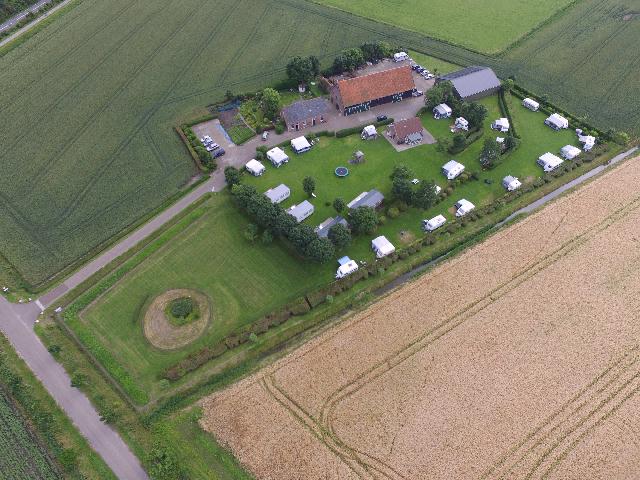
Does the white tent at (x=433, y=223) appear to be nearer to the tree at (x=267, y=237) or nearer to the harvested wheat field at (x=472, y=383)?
Answer: the harvested wheat field at (x=472, y=383)

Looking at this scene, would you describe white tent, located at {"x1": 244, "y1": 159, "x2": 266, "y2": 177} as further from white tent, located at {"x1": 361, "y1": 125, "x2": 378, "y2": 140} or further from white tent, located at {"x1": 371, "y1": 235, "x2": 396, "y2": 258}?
white tent, located at {"x1": 371, "y1": 235, "x2": 396, "y2": 258}

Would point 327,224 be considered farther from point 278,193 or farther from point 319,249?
point 278,193

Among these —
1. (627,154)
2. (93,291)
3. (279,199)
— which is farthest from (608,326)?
(93,291)

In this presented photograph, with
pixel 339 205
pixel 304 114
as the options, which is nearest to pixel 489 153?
pixel 339 205

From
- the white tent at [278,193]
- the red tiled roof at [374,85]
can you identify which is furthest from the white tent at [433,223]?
the red tiled roof at [374,85]

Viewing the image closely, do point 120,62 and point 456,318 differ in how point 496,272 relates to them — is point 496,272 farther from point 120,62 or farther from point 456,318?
point 120,62

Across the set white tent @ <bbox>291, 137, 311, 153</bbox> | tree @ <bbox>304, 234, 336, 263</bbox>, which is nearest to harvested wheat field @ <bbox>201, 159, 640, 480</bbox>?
tree @ <bbox>304, 234, 336, 263</bbox>
